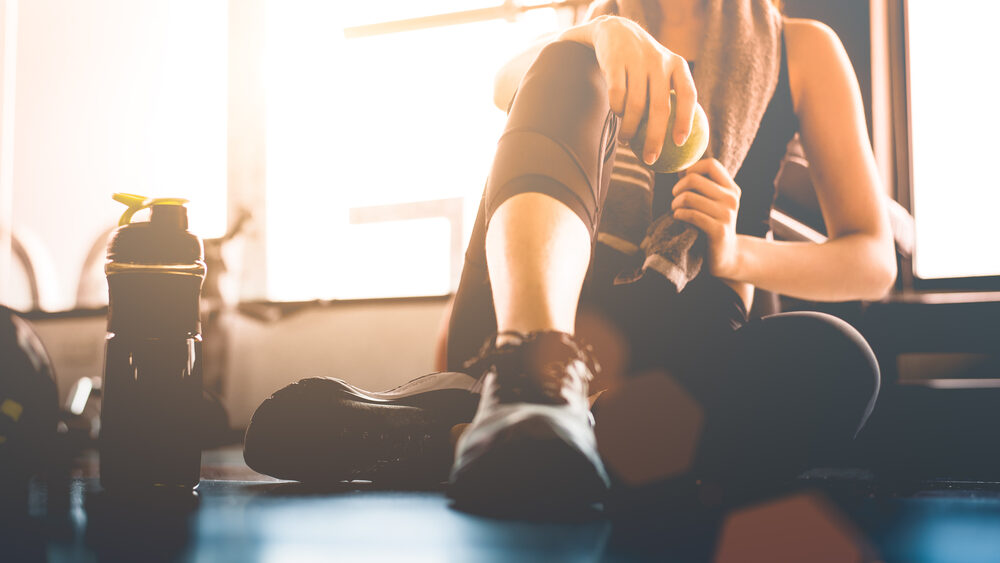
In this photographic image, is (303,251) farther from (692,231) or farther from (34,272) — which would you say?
(692,231)

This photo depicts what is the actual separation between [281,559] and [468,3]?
4.39 feet

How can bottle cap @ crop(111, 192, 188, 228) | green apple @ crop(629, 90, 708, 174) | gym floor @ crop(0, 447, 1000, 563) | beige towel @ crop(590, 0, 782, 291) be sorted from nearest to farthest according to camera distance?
gym floor @ crop(0, 447, 1000, 563) → bottle cap @ crop(111, 192, 188, 228) → green apple @ crop(629, 90, 708, 174) → beige towel @ crop(590, 0, 782, 291)

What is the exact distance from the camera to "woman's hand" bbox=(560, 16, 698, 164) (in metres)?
0.79

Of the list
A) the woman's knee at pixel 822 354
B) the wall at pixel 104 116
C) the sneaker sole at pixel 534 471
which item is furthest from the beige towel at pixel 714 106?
the wall at pixel 104 116

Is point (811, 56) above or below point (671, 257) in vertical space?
above

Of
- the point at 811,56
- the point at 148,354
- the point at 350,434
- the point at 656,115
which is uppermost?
the point at 811,56

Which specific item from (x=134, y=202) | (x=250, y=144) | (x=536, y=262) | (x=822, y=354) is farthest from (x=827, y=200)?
(x=250, y=144)

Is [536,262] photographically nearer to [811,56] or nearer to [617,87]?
[617,87]

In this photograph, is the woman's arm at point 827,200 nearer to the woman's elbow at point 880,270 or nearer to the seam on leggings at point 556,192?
the woman's elbow at point 880,270

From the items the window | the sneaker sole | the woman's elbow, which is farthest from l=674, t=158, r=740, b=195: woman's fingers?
the sneaker sole

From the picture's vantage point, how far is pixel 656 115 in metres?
0.79

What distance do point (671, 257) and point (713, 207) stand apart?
0.14 m

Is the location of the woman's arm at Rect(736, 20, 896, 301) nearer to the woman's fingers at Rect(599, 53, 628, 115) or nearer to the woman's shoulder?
the woman's shoulder

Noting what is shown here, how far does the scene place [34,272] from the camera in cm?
187
